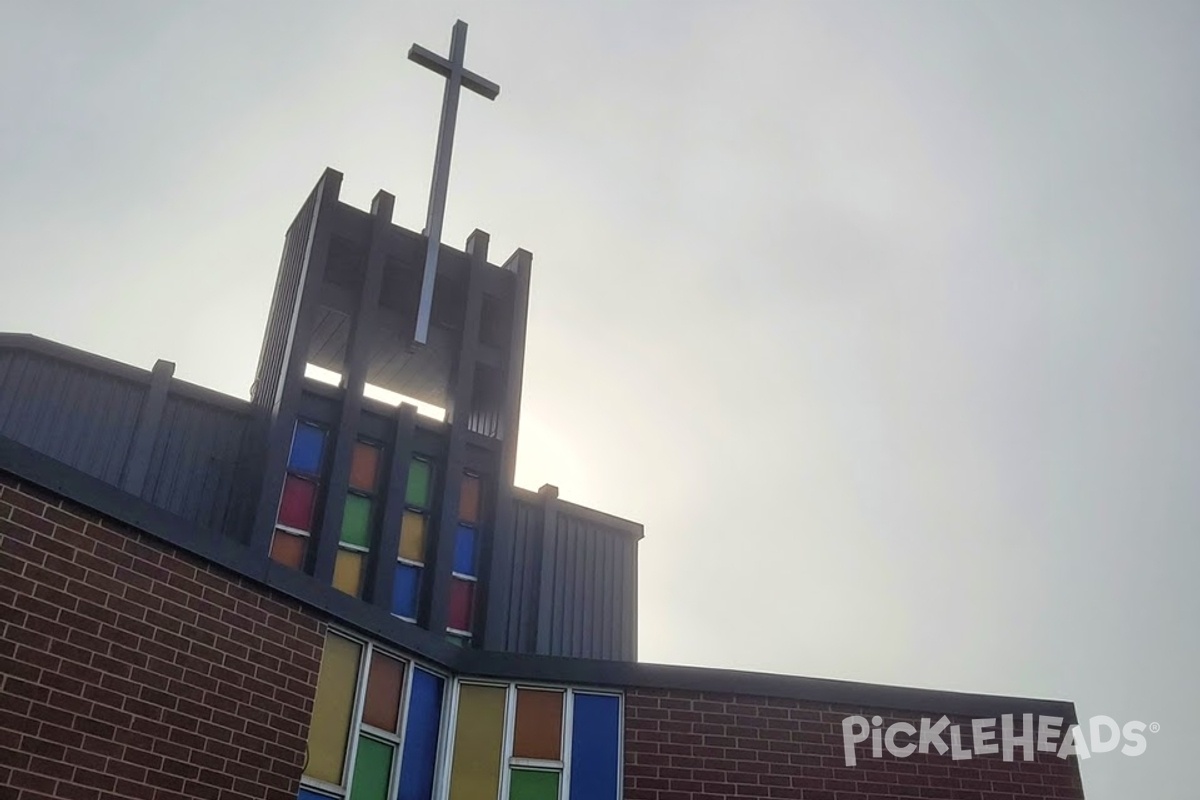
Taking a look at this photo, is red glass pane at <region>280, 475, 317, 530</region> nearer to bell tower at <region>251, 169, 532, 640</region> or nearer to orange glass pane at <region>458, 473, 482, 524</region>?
bell tower at <region>251, 169, 532, 640</region>

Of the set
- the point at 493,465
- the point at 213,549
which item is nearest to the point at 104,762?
the point at 213,549

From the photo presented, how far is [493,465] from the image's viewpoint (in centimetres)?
2558

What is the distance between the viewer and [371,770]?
11078 mm

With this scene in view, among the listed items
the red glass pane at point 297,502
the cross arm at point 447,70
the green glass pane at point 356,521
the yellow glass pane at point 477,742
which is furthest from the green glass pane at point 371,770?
the cross arm at point 447,70

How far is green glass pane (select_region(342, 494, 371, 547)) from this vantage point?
74.5 feet

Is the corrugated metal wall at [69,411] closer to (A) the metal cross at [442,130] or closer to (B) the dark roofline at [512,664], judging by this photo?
(A) the metal cross at [442,130]

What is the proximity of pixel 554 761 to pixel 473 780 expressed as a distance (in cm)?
89

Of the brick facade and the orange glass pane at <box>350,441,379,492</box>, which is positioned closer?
the brick facade

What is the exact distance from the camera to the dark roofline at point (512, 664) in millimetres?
9453

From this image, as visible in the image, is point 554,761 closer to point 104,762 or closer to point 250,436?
point 104,762

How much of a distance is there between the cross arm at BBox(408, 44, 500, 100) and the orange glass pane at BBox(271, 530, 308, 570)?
10622mm

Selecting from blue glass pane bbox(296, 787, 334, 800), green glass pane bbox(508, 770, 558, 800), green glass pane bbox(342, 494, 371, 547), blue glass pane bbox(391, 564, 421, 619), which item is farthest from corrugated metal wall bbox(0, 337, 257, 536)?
blue glass pane bbox(296, 787, 334, 800)

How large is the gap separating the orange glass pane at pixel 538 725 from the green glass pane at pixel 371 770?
1497 mm

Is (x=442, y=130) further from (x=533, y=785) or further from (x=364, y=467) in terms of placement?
(x=533, y=785)
